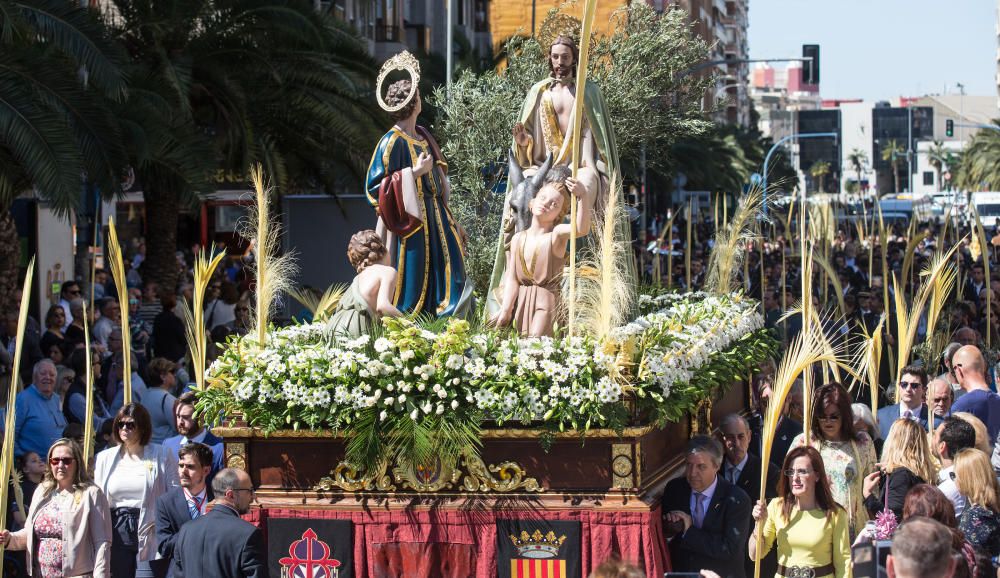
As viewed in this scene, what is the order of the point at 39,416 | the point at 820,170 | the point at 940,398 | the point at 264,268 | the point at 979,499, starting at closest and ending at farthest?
1. the point at 979,499
2. the point at 264,268
3. the point at 940,398
4. the point at 39,416
5. the point at 820,170

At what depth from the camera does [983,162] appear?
63.9m

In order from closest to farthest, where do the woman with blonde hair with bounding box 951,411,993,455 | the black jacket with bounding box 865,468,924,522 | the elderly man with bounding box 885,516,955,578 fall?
the elderly man with bounding box 885,516,955,578 < the black jacket with bounding box 865,468,924,522 < the woman with blonde hair with bounding box 951,411,993,455

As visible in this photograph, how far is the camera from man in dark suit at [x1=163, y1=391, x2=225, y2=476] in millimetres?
8675

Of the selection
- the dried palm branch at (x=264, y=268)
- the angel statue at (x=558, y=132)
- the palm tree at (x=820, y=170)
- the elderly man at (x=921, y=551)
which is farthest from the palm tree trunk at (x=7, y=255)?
the palm tree at (x=820, y=170)

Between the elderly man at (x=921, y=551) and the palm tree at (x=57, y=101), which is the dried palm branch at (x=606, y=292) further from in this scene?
the palm tree at (x=57, y=101)

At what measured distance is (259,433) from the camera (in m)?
8.12

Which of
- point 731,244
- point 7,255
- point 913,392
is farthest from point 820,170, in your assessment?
point 913,392

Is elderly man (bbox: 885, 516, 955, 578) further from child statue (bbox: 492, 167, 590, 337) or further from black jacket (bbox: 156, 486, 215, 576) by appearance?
child statue (bbox: 492, 167, 590, 337)

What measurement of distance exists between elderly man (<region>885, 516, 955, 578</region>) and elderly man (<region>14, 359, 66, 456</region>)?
6881 millimetres

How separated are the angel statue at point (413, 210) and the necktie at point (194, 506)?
8.97ft

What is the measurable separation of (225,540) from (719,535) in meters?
2.28

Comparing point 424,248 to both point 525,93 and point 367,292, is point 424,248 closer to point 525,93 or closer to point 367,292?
point 367,292

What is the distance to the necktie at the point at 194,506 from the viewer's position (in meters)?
7.71

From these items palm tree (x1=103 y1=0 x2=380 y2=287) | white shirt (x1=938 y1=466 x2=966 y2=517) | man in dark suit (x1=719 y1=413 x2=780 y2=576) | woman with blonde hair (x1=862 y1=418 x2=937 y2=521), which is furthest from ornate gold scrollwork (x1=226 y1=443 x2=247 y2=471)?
palm tree (x1=103 y1=0 x2=380 y2=287)
